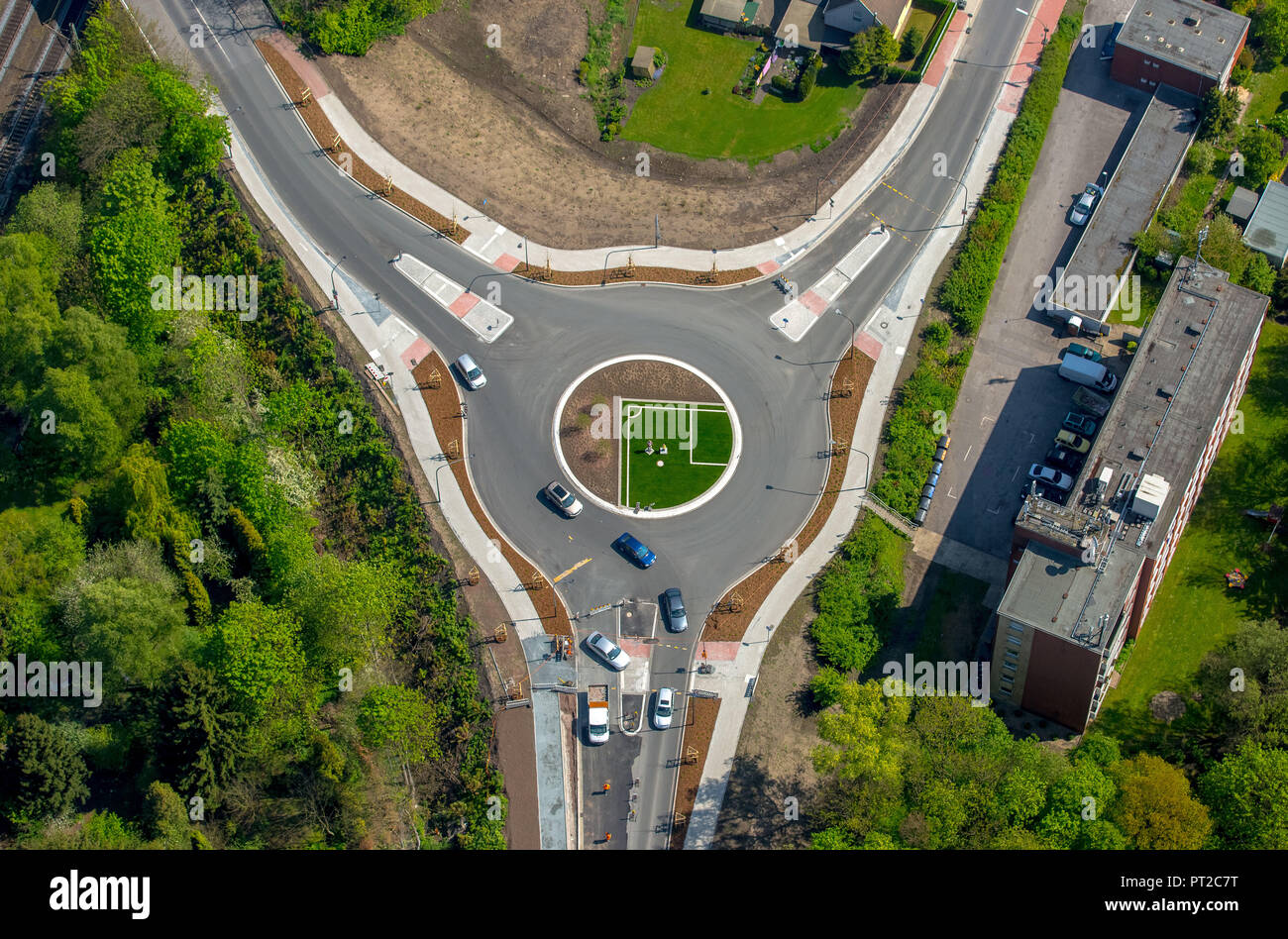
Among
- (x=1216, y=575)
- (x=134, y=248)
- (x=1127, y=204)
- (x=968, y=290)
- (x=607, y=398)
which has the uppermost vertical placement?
(x=1127, y=204)

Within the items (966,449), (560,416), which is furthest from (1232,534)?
(560,416)

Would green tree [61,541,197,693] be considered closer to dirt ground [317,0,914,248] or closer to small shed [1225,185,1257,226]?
dirt ground [317,0,914,248]

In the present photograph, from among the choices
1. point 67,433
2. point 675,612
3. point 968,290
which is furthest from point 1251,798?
point 67,433

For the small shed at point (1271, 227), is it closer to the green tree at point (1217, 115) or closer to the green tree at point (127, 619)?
the green tree at point (1217, 115)

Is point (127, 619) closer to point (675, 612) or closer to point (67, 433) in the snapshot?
point (67, 433)

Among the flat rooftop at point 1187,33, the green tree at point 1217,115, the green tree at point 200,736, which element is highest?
the flat rooftop at point 1187,33

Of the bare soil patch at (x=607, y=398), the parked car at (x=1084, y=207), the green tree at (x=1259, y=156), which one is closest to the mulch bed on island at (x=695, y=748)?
the bare soil patch at (x=607, y=398)

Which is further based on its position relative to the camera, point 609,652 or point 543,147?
point 543,147

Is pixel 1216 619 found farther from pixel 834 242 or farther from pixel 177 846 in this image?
pixel 177 846
